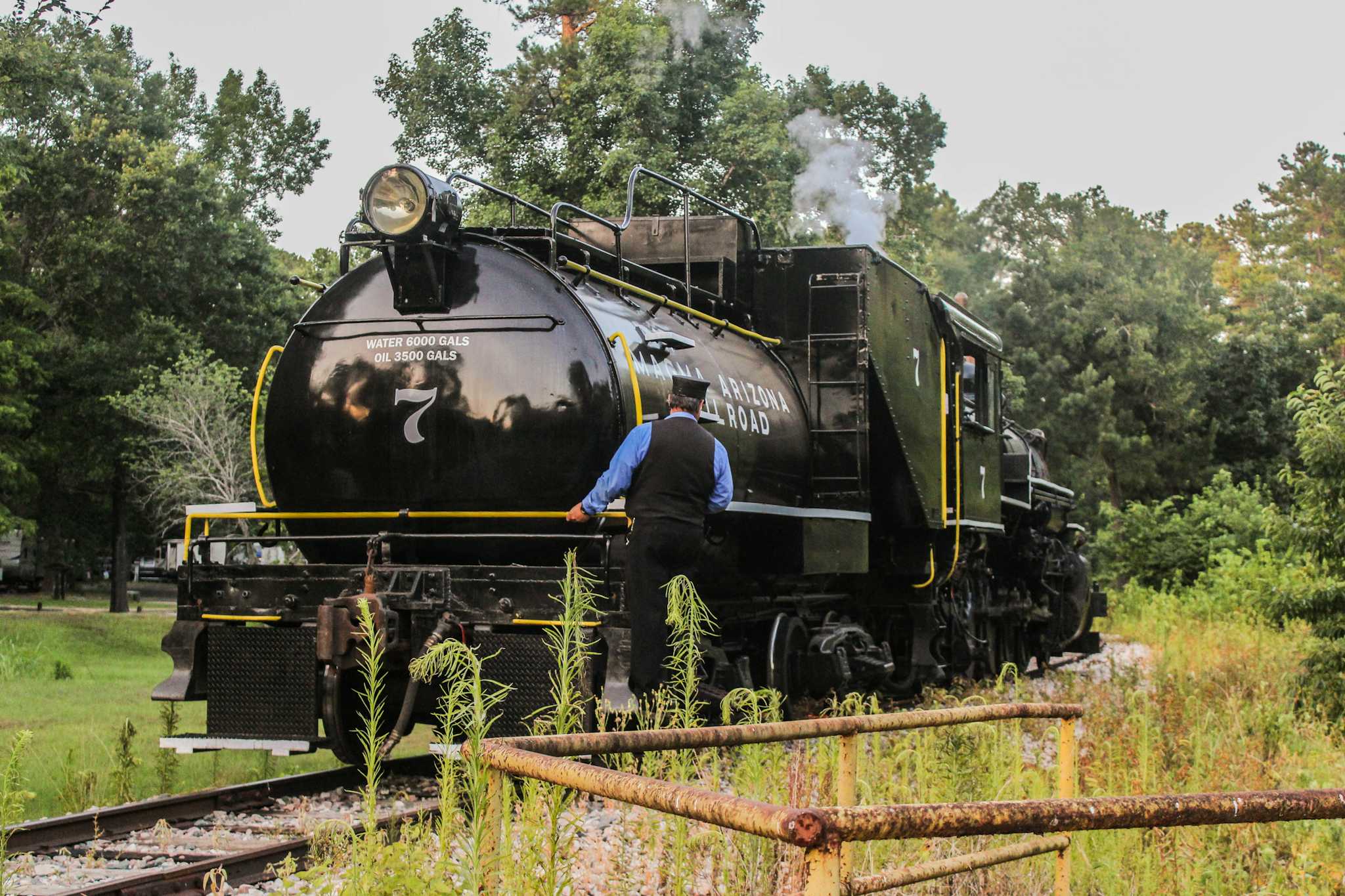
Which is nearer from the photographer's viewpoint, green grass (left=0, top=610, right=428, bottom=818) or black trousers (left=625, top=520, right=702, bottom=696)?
black trousers (left=625, top=520, right=702, bottom=696)

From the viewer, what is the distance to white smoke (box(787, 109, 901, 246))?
60.2 feet

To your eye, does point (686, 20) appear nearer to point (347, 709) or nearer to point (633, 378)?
point (633, 378)

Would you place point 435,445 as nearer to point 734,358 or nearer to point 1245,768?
point 734,358

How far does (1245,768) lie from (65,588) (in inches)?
1861

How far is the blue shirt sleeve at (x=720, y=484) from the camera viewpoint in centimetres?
770

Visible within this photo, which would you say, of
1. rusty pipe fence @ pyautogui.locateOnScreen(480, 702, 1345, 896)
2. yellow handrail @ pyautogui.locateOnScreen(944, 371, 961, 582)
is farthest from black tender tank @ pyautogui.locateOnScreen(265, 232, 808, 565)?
rusty pipe fence @ pyautogui.locateOnScreen(480, 702, 1345, 896)

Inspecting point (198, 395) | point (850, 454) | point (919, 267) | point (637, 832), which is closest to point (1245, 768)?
point (850, 454)

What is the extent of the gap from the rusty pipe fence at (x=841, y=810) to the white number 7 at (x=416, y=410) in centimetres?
464

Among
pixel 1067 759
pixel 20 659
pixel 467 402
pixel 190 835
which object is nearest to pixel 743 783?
pixel 1067 759

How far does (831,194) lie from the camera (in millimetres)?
21750

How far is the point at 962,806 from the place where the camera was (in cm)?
257

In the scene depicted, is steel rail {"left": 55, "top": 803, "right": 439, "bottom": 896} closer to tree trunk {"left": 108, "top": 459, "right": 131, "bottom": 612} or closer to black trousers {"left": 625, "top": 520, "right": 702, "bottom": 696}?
black trousers {"left": 625, "top": 520, "right": 702, "bottom": 696}

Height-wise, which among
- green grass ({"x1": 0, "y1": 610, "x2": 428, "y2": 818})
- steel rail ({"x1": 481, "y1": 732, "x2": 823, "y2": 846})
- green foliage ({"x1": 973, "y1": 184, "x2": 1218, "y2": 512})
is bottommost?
green grass ({"x1": 0, "y1": 610, "x2": 428, "y2": 818})

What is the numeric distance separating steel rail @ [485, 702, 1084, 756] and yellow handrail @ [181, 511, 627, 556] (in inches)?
122
